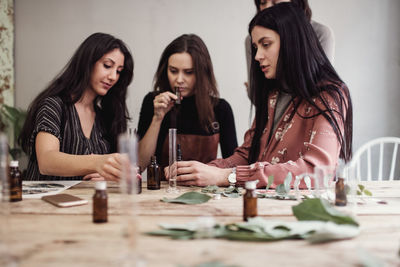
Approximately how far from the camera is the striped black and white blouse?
1696 millimetres

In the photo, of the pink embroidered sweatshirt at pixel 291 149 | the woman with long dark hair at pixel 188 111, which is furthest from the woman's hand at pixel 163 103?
the pink embroidered sweatshirt at pixel 291 149

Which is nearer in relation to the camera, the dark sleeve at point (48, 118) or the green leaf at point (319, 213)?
the green leaf at point (319, 213)

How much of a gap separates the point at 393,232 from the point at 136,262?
2.02 ft

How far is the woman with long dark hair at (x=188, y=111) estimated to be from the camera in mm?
2246

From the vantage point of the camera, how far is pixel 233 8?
333cm

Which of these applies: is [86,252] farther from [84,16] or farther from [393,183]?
[84,16]

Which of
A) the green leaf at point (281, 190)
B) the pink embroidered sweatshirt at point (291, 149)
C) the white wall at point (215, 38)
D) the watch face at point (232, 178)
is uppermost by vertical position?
the white wall at point (215, 38)

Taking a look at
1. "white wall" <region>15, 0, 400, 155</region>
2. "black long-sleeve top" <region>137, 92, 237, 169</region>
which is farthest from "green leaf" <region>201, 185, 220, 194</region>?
"white wall" <region>15, 0, 400, 155</region>

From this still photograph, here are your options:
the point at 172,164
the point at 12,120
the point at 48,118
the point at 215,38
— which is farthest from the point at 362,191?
the point at 12,120

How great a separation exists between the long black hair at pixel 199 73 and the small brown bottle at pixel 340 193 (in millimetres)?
1306

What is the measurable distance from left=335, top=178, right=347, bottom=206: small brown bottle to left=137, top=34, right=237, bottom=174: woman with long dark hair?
1.26 metres

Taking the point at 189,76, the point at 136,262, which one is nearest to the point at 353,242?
the point at 136,262

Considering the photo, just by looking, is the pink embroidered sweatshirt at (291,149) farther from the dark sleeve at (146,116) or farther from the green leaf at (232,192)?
the dark sleeve at (146,116)

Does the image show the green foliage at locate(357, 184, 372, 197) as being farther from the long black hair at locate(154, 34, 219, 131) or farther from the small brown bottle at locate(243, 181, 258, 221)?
the long black hair at locate(154, 34, 219, 131)
